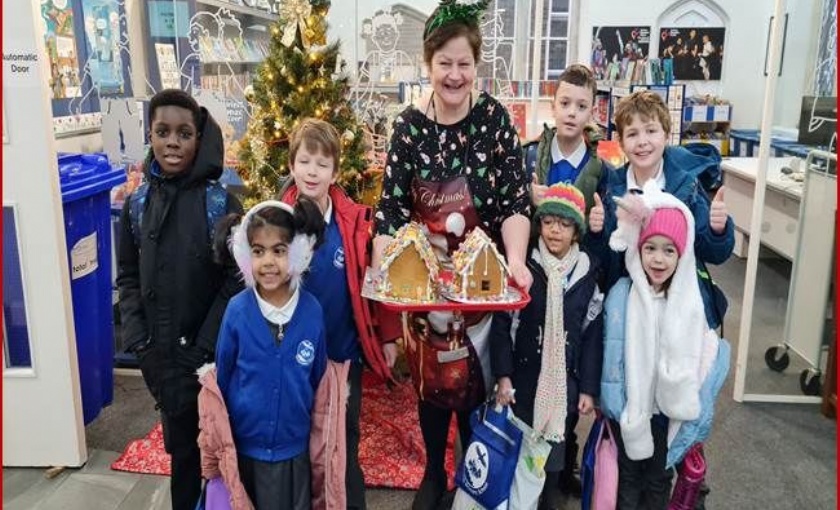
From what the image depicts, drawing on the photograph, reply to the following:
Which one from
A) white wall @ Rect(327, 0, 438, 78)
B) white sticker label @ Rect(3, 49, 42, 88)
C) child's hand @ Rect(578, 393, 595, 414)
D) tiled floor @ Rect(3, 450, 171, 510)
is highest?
white wall @ Rect(327, 0, 438, 78)

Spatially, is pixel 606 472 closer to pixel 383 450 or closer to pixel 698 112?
pixel 383 450

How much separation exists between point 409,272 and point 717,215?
0.95 m

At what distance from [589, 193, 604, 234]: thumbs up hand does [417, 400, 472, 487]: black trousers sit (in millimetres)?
729

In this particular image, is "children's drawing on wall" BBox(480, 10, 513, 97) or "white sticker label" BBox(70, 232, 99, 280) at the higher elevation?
"children's drawing on wall" BBox(480, 10, 513, 97)

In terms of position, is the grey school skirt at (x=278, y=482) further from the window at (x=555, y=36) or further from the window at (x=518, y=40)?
the window at (x=555, y=36)

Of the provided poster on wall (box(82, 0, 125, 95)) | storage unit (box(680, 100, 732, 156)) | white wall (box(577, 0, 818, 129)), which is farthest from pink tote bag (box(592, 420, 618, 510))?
storage unit (box(680, 100, 732, 156))

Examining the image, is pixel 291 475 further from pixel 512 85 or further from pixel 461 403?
pixel 512 85

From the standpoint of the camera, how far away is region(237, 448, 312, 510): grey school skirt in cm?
185

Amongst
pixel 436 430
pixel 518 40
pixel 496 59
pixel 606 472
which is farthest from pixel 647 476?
pixel 518 40

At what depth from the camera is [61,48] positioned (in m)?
3.62

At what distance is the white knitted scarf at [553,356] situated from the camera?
196 centimetres

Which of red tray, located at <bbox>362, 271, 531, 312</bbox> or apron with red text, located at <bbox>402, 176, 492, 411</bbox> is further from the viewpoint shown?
apron with red text, located at <bbox>402, 176, 492, 411</bbox>

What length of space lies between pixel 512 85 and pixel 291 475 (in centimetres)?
368

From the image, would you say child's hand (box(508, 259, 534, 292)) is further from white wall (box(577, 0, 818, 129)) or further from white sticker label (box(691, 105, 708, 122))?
white sticker label (box(691, 105, 708, 122))
